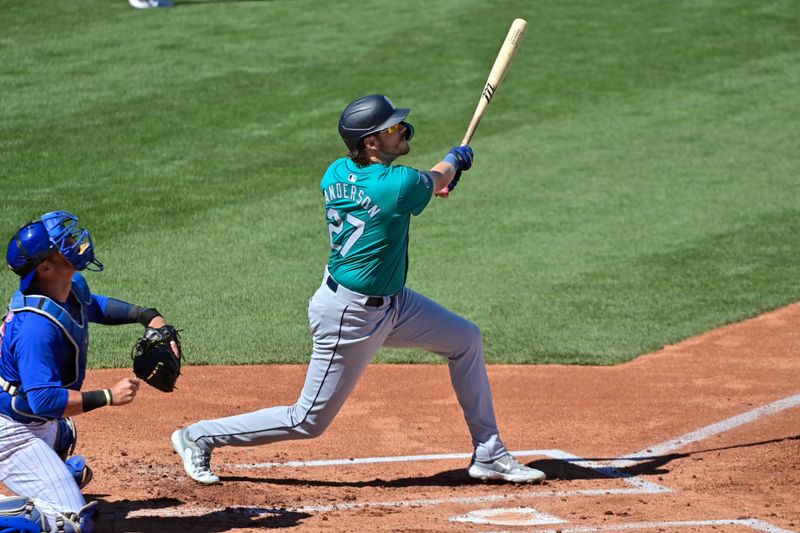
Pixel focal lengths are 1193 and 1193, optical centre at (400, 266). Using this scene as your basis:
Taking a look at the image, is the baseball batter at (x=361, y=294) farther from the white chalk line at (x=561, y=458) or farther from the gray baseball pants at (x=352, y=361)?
the white chalk line at (x=561, y=458)

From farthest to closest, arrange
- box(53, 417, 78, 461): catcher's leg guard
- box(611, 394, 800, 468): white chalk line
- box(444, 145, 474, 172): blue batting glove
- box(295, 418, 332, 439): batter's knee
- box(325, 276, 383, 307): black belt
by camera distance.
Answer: box(611, 394, 800, 468): white chalk line, box(444, 145, 474, 172): blue batting glove, box(295, 418, 332, 439): batter's knee, box(325, 276, 383, 307): black belt, box(53, 417, 78, 461): catcher's leg guard

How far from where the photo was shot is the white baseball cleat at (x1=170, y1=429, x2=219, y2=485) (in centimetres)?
562

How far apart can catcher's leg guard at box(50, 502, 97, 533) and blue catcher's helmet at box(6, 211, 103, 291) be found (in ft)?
2.90

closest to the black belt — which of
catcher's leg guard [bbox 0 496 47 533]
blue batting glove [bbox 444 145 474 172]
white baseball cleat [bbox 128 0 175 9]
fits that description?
blue batting glove [bbox 444 145 474 172]

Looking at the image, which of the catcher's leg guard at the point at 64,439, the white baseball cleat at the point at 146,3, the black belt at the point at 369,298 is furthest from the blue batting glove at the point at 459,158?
the white baseball cleat at the point at 146,3

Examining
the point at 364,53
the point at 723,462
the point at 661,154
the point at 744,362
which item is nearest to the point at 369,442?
the point at 723,462

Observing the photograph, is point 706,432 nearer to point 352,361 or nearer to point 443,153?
point 352,361

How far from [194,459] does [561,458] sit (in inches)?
76.7

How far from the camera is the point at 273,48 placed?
1590cm

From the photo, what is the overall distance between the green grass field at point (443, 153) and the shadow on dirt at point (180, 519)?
9.67 ft

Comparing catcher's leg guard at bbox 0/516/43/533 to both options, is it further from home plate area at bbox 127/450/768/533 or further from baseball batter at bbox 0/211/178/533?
home plate area at bbox 127/450/768/533

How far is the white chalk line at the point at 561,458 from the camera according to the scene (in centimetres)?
529

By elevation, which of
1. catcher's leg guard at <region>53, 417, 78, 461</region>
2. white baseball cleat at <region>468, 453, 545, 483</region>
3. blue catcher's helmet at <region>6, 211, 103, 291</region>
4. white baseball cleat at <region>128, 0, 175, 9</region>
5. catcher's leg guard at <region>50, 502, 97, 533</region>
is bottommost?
white baseball cleat at <region>468, 453, 545, 483</region>

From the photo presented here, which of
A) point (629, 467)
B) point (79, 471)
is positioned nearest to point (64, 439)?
point (79, 471)
